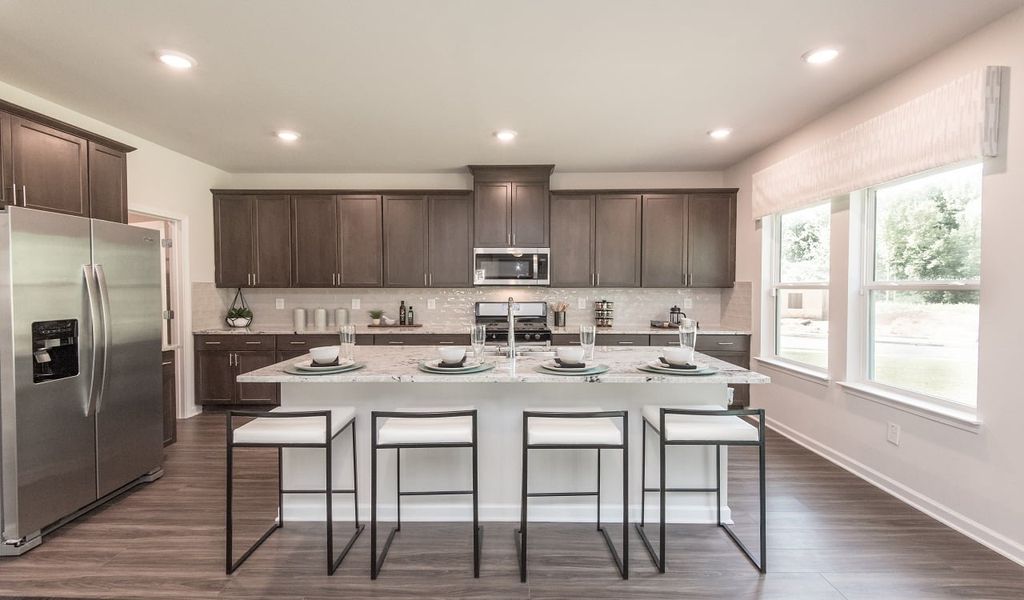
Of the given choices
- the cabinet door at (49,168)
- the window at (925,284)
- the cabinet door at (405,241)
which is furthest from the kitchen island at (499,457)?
the cabinet door at (405,241)

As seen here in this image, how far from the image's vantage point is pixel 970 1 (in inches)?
79.4

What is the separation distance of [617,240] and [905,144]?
2494 millimetres

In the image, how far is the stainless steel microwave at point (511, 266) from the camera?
4.73 meters

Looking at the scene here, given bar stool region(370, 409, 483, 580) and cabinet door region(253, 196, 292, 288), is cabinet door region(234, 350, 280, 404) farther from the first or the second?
bar stool region(370, 409, 483, 580)

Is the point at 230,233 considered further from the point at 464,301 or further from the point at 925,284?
the point at 925,284

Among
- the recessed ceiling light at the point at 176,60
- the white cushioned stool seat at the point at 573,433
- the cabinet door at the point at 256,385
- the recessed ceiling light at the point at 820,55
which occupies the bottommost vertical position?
the cabinet door at the point at 256,385

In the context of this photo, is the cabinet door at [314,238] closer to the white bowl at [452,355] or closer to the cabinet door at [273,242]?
the cabinet door at [273,242]

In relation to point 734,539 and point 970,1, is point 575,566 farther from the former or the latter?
point 970,1

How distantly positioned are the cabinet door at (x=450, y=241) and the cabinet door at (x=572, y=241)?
89cm

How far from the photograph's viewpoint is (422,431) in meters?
1.99

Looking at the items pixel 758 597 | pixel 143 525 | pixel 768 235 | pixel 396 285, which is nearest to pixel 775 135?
pixel 768 235

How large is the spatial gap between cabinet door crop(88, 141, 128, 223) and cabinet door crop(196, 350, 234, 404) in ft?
5.74

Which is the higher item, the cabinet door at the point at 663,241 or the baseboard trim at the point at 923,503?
the cabinet door at the point at 663,241

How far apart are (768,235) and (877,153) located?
150 cm
